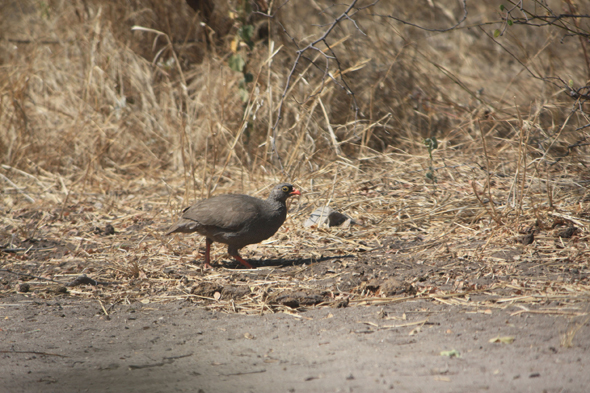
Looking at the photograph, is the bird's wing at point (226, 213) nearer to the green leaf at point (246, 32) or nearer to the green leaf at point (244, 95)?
the green leaf at point (244, 95)

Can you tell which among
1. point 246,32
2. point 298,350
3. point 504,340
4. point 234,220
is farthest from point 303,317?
point 246,32

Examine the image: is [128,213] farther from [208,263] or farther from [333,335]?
[333,335]

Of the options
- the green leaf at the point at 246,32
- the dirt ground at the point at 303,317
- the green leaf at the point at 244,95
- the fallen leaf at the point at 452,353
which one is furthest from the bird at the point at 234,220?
the green leaf at the point at 246,32

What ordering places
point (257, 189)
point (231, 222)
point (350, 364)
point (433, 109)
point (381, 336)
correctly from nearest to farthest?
point (350, 364) → point (381, 336) → point (231, 222) → point (257, 189) → point (433, 109)

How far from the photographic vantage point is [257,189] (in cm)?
722

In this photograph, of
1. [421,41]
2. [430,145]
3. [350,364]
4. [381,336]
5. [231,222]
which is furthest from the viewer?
[421,41]

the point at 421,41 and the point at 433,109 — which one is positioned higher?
the point at 421,41

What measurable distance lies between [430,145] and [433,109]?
98.7 inches

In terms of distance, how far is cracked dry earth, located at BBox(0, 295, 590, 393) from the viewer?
2865 mm

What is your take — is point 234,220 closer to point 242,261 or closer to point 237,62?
point 242,261

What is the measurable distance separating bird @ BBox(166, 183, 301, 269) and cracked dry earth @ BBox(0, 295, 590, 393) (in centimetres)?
115

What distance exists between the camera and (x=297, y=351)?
3332mm

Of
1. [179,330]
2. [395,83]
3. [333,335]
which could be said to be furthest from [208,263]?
[395,83]

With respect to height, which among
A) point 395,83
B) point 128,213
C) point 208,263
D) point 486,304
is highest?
point 395,83
